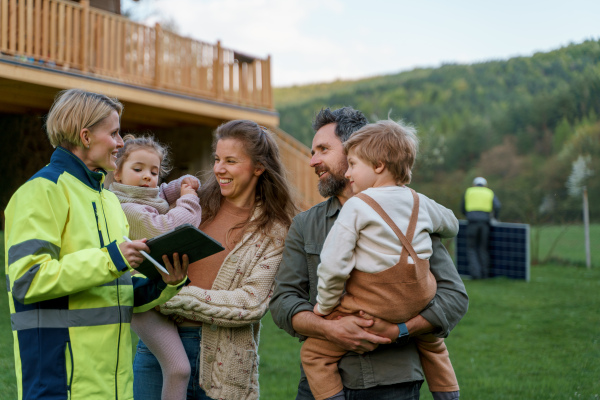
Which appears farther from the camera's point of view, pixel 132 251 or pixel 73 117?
pixel 73 117

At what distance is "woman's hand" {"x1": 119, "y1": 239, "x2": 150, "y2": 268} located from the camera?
214 centimetres

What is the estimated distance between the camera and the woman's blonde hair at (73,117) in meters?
2.29

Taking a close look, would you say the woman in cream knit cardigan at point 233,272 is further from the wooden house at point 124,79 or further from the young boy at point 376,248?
the wooden house at point 124,79

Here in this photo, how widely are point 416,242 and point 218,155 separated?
1.07 m

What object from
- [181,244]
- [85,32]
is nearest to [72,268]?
[181,244]

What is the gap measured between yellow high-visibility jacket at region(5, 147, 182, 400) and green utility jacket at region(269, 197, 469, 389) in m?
0.65

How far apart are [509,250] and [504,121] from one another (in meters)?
28.9

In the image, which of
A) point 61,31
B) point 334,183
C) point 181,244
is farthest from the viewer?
point 61,31

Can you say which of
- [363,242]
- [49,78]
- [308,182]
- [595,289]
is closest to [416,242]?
[363,242]

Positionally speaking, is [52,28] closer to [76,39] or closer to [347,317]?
[76,39]

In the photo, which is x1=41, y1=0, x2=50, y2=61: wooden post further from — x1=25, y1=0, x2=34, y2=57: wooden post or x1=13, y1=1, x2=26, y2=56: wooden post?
x1=13, y1=1, x2=26, y2=56: wooden post

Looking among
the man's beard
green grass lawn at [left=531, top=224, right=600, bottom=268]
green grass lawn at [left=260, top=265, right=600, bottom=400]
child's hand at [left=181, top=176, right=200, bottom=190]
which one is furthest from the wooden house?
green grass lawn at [left=531, top=224, right=600, bottom=268]

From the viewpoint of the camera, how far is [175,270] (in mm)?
2402

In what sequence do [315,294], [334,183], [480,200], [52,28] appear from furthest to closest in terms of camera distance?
[480,200], [52,28], [334,183], [315,294]
